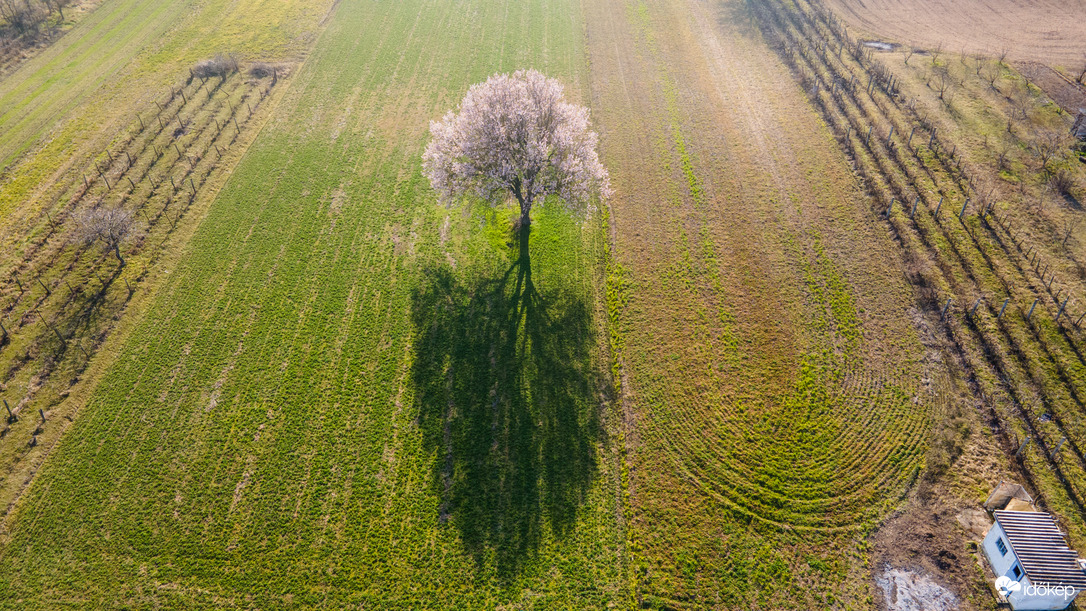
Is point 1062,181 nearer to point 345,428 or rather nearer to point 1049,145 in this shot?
point 1049,145

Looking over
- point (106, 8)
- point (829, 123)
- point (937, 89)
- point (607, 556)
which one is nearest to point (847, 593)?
point (607, 556)

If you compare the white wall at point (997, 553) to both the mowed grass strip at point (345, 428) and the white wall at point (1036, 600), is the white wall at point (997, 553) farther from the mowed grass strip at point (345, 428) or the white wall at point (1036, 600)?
the mowed grass strip at point (345, 428)

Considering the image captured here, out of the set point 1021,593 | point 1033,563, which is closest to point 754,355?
point 1033,563

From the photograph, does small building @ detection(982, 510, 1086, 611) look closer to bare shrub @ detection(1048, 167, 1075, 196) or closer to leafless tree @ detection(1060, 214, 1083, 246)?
leafless tree @ detection(1060, 214, 1083, 246)

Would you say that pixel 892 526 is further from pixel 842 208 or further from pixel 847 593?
pixel 842 208

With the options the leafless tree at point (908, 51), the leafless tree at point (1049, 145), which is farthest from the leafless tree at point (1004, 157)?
the leafless tree at point (908, 51)

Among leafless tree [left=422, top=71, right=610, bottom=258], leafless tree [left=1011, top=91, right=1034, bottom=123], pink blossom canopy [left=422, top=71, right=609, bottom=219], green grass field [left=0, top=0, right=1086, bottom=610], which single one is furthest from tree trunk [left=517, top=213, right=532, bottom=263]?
leafless tree [left=1011, top=91, right=1034, bottom=123]

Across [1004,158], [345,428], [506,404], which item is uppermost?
[1004,158]
